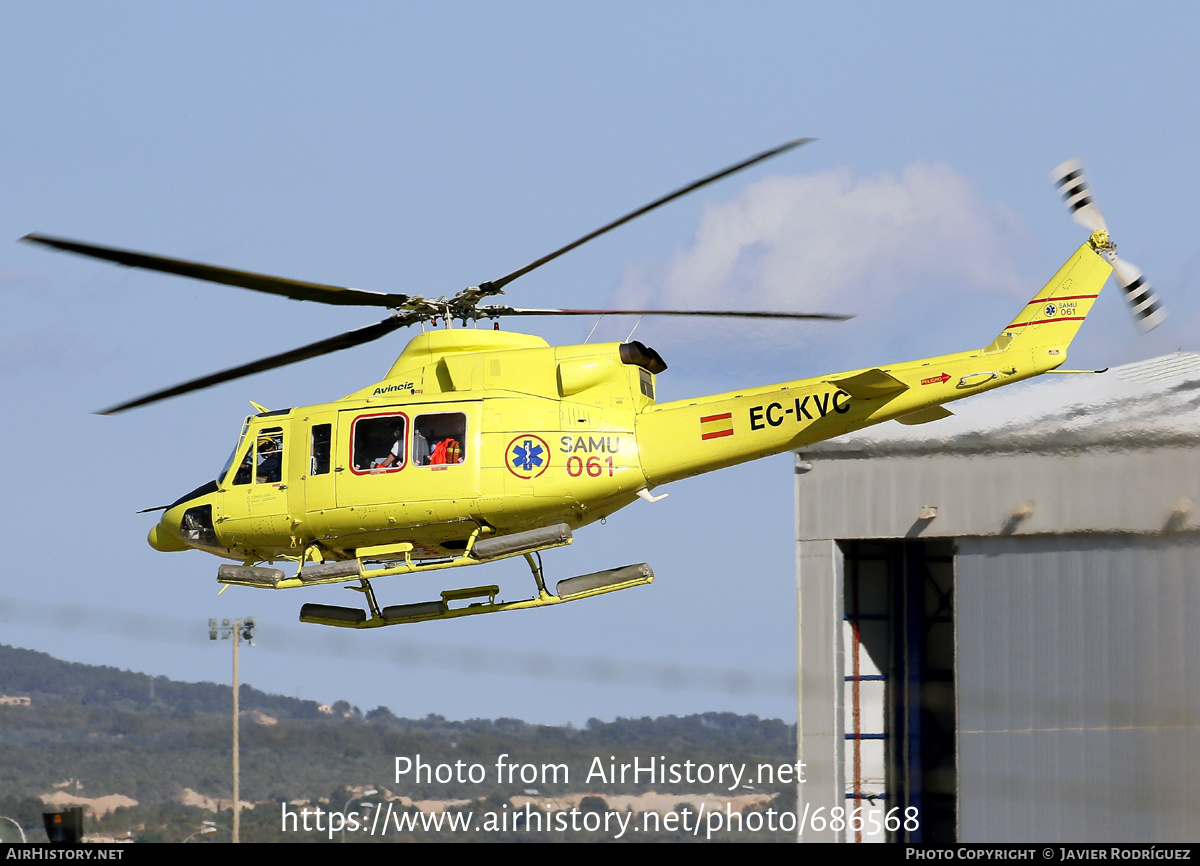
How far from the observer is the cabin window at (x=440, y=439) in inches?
602

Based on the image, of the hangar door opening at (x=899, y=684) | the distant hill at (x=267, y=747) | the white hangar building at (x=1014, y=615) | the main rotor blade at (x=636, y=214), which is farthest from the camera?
the distant hill at (x=267, y=747)

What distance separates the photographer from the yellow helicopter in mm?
15008

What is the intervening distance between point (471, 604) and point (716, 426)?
10.9ft

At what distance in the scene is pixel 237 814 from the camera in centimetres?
3344

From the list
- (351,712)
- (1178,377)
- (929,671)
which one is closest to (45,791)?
(351,712)

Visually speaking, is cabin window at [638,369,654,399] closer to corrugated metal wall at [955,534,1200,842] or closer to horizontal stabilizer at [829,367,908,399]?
horizontal stabilizer at [829,367,908,399]

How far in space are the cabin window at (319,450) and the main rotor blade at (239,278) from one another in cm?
137

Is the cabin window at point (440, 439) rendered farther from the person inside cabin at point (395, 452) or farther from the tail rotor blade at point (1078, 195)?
the tail rotor blade at point (1078, 195)

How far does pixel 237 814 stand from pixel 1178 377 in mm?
22701

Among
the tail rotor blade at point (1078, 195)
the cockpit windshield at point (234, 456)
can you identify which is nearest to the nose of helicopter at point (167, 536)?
the cockpit windshield at point (234, 456)

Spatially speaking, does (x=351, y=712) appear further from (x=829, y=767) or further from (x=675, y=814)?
(x=829, y=767)

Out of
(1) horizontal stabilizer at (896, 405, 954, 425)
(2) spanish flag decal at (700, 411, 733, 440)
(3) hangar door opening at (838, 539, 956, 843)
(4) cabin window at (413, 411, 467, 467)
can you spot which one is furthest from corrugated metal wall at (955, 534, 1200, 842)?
(4) cabin window at (413, 411, 467, 467)

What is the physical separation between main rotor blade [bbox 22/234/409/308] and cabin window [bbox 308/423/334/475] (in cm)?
137

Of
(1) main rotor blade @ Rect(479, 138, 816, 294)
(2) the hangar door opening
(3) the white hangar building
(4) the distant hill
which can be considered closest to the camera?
(1) main rotor blade @ Rect(479, 138, 816, 294)
